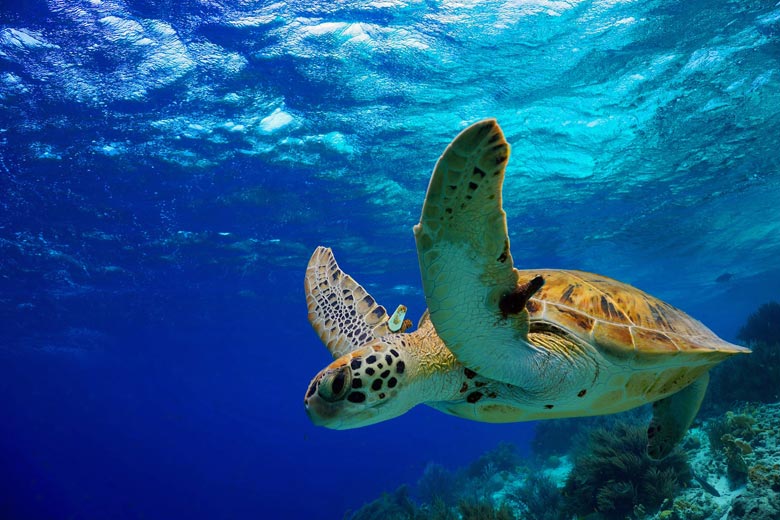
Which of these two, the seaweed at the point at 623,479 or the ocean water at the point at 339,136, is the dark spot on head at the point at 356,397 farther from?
the ocean water at the point at 339,136

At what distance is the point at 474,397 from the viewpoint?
2643 millimetres

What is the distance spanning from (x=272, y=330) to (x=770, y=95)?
28.2 m

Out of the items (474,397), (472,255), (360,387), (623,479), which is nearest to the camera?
(472,255)

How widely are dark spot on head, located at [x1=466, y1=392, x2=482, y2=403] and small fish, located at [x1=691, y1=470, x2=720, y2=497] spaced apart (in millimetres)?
3212

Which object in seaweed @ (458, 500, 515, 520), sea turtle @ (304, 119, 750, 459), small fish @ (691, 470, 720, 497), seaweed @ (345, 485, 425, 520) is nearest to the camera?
sea turtle @ (304, 119, 750, 459)

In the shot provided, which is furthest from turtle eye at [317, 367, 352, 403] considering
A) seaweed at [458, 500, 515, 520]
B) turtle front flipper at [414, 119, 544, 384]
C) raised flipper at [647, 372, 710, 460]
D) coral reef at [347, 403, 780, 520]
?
seaweed at [458, 500, 515, 520]

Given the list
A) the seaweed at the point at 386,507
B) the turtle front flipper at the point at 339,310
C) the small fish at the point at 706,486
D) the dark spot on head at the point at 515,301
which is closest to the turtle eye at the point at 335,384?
the dark spot on head at the point at 515,301

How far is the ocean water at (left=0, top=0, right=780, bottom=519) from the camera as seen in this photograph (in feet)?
24.1

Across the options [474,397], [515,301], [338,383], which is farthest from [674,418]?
[338,383]

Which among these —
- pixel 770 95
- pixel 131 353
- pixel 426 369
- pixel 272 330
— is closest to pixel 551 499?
pixel 426 369

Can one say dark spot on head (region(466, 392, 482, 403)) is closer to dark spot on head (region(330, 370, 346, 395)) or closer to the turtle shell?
the turtle shell

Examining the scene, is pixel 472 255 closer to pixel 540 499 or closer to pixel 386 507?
pixel 540 499

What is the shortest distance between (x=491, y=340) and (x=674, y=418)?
8.38ft

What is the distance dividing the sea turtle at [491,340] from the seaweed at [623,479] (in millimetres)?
1399
